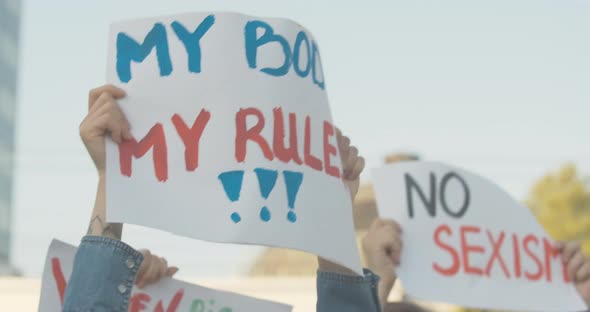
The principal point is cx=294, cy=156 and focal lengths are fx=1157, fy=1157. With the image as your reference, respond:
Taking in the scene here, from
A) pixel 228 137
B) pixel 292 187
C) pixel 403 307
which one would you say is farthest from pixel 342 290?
pixel 403 307

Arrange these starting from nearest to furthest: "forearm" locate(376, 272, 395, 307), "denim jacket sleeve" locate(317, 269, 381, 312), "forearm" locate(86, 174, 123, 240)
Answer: "forearm" locate(86, 174, 123, 240) < "denim jacket sleeve" locate(317, 269, 381, 312) < "forearm" locate(376, 272, 395, 307)

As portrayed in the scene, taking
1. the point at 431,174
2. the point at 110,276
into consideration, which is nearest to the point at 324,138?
the point at 110,276

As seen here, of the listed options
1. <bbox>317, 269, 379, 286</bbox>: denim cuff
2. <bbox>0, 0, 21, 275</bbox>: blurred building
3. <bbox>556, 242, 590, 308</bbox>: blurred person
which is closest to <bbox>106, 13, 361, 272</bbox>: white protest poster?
<bbox>317, 269, 379, 286</bbox>: denim cuff

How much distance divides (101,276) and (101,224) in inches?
5.6

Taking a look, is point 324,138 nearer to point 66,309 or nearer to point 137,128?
point 137,128

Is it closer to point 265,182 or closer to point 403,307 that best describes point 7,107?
point 403,307

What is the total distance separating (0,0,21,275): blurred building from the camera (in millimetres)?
45906

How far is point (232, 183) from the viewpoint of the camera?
1.97 meters

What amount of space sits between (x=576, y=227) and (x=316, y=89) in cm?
1229

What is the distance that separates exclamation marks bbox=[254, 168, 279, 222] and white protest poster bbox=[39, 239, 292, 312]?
1.66 feet

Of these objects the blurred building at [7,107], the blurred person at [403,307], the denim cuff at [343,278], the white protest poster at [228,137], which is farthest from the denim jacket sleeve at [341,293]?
the blurred building at [7,107]

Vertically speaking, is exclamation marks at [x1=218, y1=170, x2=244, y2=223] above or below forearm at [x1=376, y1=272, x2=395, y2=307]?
above

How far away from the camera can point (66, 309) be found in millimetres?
1753

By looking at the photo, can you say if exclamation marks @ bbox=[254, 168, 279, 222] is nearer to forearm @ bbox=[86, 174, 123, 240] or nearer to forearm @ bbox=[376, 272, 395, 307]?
forearm @ bbox=[86, 174, 123, 240]
